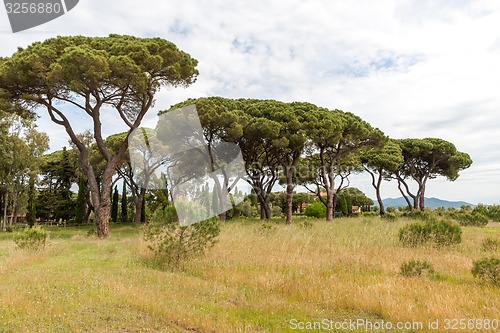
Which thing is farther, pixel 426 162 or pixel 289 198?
pixel 426 162

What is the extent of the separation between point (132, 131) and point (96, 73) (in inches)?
174

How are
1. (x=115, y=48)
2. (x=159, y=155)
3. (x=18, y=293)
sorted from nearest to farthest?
(x=18, y=293) → (x=115, y=48) → (x=159, y=155)

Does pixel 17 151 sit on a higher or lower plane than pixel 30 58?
lower

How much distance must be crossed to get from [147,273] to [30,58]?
14078mm

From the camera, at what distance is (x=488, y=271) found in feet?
22.3

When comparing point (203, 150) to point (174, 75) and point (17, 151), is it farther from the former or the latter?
point (17, 151)

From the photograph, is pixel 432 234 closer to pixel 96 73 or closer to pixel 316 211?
pixel 96 73

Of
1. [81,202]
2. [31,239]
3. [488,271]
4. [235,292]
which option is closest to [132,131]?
[31,239]

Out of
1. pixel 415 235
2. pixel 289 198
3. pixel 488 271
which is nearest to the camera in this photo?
pixel 488 271

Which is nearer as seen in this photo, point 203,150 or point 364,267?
point 364,267

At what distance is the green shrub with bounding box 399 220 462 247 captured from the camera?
11359 millimetres

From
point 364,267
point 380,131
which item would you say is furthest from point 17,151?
point 380,131

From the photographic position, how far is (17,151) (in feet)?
85.6

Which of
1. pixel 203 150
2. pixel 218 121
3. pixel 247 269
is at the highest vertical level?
pixel 218 121
